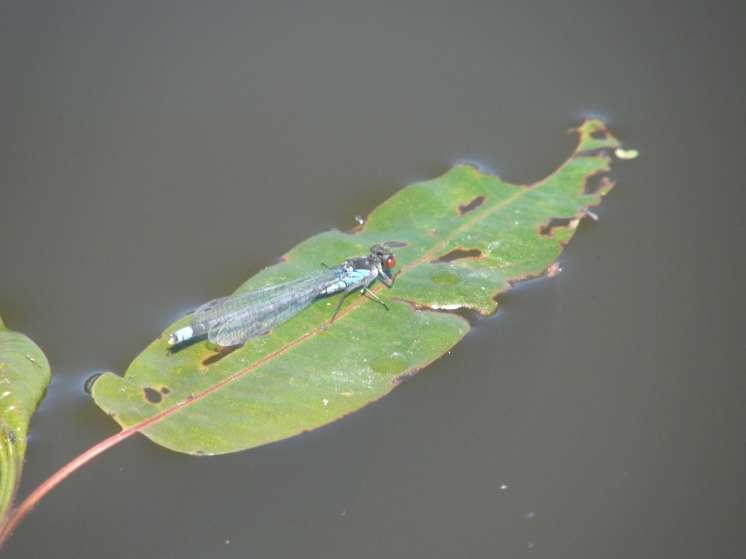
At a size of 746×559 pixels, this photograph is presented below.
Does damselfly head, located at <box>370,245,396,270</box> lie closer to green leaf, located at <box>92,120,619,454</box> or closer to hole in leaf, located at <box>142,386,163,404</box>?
green leaf, located at <box>92,120,619,454</box>

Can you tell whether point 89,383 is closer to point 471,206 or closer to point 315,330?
point 315,330

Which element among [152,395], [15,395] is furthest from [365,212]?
[15,395]

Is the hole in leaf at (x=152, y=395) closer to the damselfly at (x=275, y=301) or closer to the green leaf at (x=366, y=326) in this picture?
the green leaf at (x=366, y=326)

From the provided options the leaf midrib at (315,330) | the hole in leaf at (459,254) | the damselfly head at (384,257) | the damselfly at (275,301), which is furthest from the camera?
the hole in leaf at (459,254)

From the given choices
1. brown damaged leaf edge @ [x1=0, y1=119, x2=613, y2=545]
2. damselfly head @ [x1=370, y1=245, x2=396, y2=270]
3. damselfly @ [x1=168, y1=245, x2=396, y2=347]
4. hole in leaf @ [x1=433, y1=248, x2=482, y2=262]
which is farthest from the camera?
hole in leaf @ [x1=433, y1=248, x2=482, y2=262]

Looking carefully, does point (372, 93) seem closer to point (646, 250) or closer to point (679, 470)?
point (646, 250)

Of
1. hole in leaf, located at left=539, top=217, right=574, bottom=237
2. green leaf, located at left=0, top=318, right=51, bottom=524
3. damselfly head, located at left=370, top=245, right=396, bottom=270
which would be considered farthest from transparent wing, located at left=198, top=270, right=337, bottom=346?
hole in leaf, located at left=539, top=217, right=574, bottom=237

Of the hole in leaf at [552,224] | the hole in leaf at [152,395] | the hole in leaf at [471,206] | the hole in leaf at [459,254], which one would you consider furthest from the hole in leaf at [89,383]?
the hole in leaf at [552,224]
